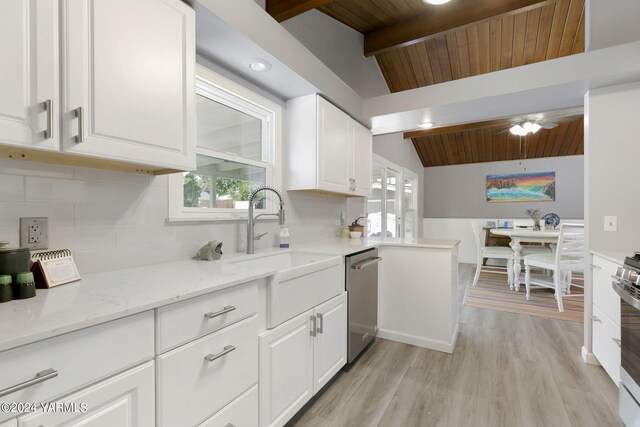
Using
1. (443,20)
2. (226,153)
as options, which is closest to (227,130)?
(226,153)

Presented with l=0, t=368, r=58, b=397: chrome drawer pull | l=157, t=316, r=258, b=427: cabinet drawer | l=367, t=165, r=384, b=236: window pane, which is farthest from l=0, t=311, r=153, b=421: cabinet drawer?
l=367, t=165, r=384, b=236: window pane

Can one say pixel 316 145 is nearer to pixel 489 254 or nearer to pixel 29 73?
pixel 29 73

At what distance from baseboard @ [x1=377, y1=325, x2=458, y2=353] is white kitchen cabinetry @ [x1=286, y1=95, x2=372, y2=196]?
1404 mm

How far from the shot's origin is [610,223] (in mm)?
2229

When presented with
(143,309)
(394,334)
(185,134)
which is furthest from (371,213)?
(143,309)

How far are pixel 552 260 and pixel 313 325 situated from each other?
370 cm

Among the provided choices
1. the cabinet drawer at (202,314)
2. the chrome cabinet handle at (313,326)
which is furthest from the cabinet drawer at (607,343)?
the cabinet drawer at (202,314)

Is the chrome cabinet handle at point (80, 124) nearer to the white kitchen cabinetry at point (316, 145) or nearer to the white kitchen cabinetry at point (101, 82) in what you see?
the white kitchen cabinetry at point (101, 82)

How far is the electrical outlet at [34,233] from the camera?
1.10 metres

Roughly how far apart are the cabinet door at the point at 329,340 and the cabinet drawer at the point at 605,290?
5.56 feet

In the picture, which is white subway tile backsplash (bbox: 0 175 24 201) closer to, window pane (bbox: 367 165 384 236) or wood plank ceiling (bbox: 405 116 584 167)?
window pane (bbox: 367 165 384 236)

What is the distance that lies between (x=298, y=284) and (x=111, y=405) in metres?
0.91

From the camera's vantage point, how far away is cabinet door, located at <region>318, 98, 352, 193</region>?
246cm

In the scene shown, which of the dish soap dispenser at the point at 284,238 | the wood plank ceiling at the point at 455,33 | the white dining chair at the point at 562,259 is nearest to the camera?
the dish soap dispenser at the point at 284,238
